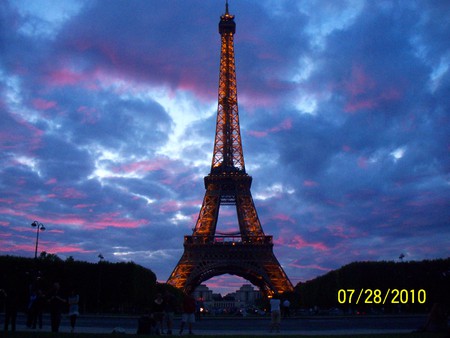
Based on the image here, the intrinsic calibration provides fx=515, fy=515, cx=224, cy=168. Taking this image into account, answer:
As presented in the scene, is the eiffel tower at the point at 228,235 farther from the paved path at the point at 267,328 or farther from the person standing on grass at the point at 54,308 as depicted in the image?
the person standing on grass at the point at 54,308

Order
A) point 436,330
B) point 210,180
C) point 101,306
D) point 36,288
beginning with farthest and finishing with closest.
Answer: point 210,180 < point 101,306 < point 36,288 < point 436,330

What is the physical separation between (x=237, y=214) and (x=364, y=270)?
25803 millimetres

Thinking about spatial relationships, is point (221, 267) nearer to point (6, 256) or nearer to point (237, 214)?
point (237, 214)

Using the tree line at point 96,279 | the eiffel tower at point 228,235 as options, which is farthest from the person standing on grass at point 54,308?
the eiffel tower at point 228,235

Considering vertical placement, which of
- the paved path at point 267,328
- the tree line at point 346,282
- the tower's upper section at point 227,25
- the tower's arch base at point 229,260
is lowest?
the paved path at point 267,328

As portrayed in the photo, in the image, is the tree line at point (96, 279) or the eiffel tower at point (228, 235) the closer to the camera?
the tree line at point (96, 279)

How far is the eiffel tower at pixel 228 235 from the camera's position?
82625mm

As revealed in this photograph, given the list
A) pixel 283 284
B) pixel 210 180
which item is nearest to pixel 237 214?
pixel 210 180

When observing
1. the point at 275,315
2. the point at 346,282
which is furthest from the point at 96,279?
the point at 275,315

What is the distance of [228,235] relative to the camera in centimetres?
8731

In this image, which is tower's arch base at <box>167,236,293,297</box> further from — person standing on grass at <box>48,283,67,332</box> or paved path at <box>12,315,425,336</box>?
person standing on grass at <box>48,283,67,332</box>

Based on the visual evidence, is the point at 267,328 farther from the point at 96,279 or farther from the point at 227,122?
the point at 227,122

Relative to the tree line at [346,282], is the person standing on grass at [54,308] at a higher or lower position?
lower

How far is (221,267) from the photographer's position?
8956cm
